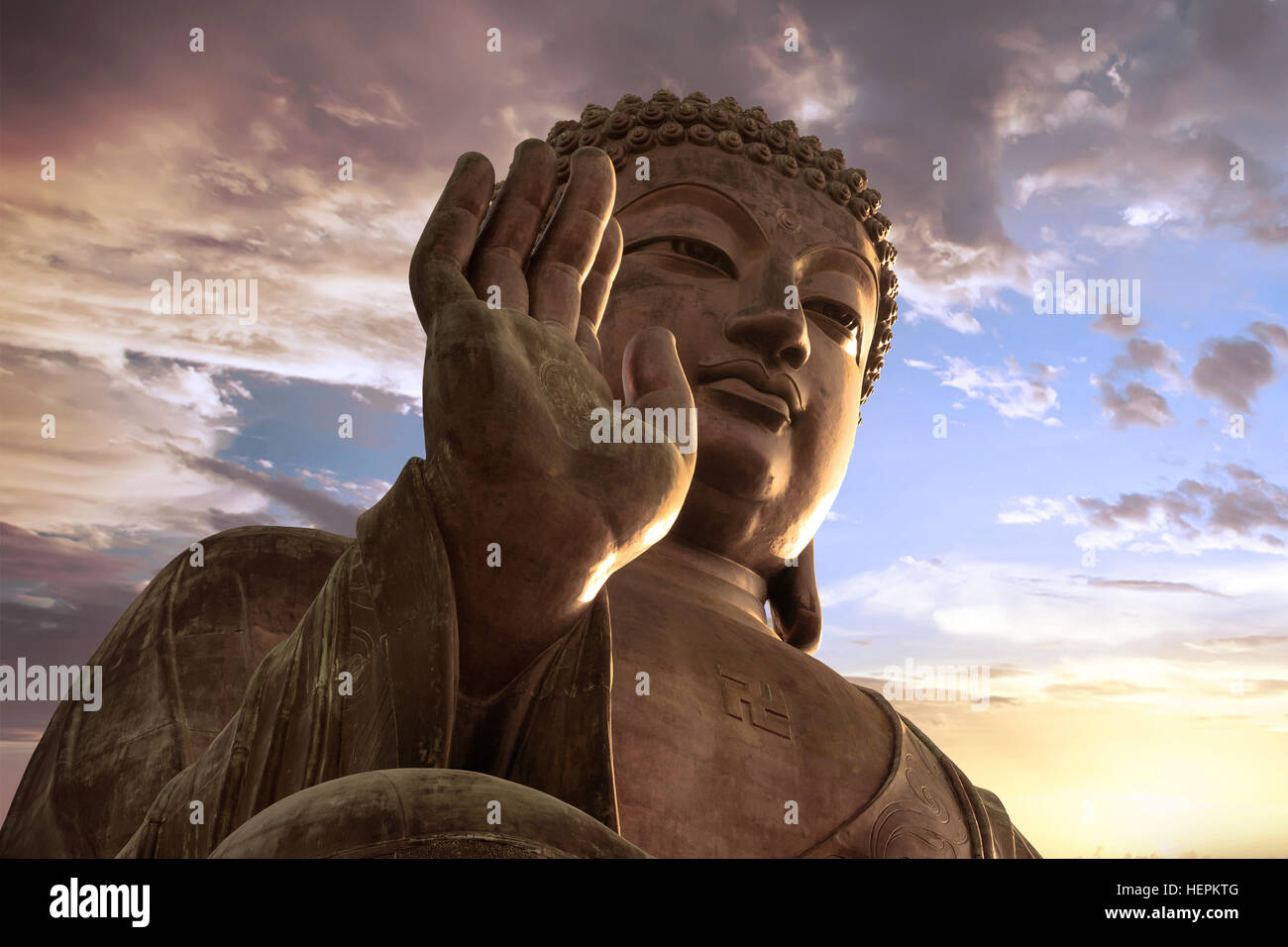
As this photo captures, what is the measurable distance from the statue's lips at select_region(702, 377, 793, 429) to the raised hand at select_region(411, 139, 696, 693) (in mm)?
1892

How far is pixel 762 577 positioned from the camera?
6.68 meters

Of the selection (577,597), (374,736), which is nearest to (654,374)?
(577,597)

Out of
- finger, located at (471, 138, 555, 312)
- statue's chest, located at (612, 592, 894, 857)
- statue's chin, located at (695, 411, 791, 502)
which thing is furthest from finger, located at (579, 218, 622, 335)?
statue's chin, located at (695, 411, 791, 502)

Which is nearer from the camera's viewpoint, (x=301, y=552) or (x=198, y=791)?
(x=198, y=791)

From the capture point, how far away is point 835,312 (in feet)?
22.1

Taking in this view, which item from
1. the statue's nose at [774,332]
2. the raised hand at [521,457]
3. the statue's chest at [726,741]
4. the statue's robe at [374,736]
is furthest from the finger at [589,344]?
the statue's nose at [774,332]

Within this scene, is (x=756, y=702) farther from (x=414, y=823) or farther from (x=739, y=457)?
(x=414, y=823)

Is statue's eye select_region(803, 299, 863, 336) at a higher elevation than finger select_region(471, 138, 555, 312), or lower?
higher

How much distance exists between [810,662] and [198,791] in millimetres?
2621

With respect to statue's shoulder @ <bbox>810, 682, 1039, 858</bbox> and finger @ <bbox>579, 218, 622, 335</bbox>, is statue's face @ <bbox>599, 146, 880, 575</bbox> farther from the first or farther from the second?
finger @ <bbox>579, 218, 622, 335</bbox>

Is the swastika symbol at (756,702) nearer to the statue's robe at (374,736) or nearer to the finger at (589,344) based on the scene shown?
the statue's robe at (374,736)

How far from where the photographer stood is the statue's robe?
3705 mm
